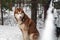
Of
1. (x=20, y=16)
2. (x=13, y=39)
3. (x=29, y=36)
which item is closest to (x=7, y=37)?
(x=13, y=39)

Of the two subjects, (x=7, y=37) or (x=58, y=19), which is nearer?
(x=58, y=19)

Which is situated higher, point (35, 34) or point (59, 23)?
point (59, 23)

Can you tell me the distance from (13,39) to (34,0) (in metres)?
2.56

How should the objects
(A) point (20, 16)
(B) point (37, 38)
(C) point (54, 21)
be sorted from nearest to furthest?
1. (C) point (54, 21)
2. (A) point (20, 16)
3. (B) point (37, 38)

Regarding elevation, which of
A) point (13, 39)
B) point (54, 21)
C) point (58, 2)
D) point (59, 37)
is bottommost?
point (13, 39)

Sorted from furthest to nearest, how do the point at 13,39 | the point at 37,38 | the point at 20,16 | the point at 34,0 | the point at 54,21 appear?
the point at 34,0, the point at 13,39, the point at 37,38, the point at 20,16, the point at 54,21

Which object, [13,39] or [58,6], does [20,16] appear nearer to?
[58,6]

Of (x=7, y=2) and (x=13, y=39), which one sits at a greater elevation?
(x=7, y=2)

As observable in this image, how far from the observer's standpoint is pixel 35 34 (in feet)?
23.7

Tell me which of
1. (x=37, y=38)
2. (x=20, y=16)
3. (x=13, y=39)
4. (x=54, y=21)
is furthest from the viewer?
(x=13, y=39)

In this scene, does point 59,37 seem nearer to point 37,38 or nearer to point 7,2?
point 37,38

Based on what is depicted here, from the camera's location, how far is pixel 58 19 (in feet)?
18.8

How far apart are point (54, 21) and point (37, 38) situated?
187 centimetres

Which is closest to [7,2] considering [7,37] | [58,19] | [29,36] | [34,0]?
[34,0]
